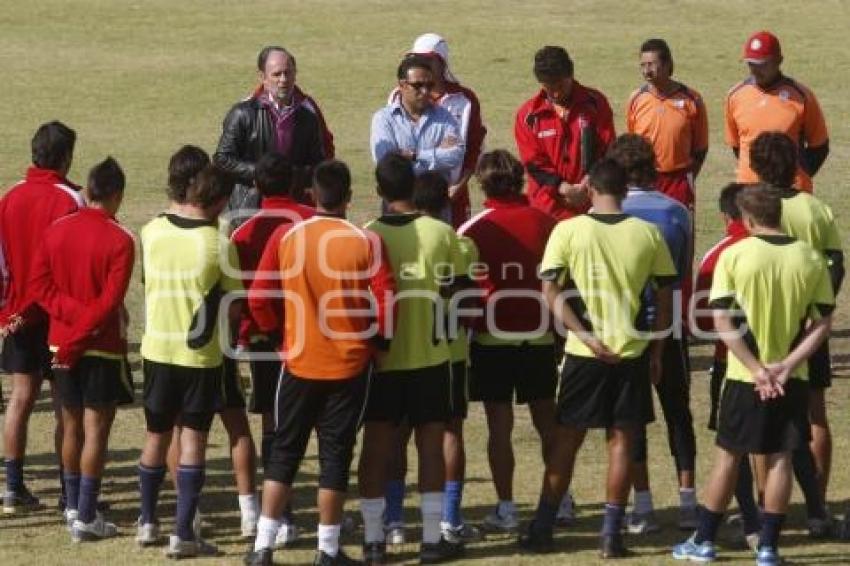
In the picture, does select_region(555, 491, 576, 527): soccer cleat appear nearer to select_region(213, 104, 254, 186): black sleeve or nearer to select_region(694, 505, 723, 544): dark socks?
select_region(694, 505, 723, 544): dark socks

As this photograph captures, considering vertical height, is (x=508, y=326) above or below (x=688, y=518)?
above

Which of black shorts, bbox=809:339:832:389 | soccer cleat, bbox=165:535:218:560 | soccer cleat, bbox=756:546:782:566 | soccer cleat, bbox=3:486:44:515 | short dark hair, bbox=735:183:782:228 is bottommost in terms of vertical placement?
soccer cleat, bbox=165:535:218:560

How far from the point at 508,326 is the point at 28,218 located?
2.77 meters

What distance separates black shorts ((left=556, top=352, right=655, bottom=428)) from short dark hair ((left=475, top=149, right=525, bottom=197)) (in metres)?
1.02

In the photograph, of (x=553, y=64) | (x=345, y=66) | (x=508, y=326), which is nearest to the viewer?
(x=508, y=326)

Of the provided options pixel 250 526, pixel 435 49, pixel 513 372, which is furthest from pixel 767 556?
pixel 435 49

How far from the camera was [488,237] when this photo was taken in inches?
417

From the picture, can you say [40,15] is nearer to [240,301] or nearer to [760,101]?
[760,101]

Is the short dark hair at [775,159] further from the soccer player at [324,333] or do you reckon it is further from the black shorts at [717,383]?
the soccer player at [324,333]

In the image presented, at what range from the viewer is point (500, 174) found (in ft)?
34.4

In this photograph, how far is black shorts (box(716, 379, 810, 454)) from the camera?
31.8 ft

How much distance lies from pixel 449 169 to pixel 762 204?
342cm

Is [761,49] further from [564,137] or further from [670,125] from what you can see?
[564,137]

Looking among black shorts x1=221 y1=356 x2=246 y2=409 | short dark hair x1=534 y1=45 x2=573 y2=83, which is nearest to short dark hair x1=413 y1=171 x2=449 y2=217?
black shorts x1=221 y1=356 x2=246 y2=409
